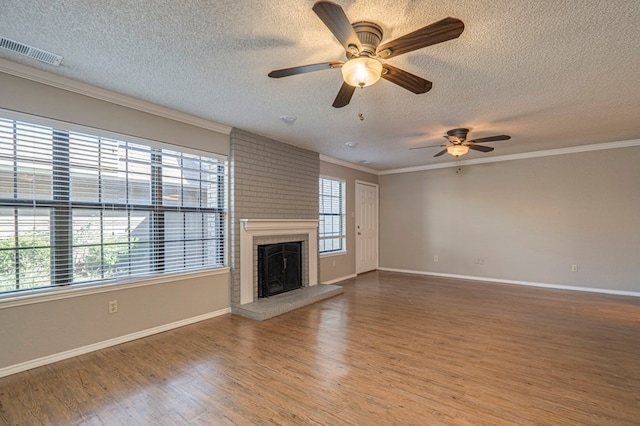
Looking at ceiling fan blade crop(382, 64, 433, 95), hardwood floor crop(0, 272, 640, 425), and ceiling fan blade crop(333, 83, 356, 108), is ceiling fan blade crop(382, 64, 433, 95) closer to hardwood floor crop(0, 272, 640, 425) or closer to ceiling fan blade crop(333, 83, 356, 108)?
ceiling fan blade crop(333, 83, 356, 108)

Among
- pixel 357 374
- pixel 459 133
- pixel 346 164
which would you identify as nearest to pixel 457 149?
pixel 459 133

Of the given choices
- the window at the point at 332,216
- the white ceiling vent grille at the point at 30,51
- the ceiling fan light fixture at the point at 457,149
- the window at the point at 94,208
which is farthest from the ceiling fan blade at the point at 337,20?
the window at the point at 332,216

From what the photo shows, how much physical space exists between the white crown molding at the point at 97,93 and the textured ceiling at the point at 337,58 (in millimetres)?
95

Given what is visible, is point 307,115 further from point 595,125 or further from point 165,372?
point 595,125

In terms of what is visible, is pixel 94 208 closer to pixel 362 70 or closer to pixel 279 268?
pixel 279 268

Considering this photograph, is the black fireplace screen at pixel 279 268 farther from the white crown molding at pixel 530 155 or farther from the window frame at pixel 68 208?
the white crown molding at pixel 530 155

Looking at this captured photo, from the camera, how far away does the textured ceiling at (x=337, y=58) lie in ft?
6.21

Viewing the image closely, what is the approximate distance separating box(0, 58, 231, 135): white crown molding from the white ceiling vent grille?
278 millimetres

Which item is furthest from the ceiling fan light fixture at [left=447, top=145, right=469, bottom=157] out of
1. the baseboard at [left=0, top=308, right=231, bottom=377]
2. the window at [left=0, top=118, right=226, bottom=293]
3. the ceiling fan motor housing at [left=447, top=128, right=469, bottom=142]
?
the baseboard at [left=0, top=308, right=231, bottom=377]

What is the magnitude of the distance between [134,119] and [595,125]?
5.85m

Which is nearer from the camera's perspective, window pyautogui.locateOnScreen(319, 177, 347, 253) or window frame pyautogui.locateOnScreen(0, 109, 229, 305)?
window frame pyautogui.locateOnScreen(0, 109, 229, 305)

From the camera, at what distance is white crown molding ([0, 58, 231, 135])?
8.44 ft

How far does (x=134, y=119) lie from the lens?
332 cm

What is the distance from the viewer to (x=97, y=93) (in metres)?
3.02
